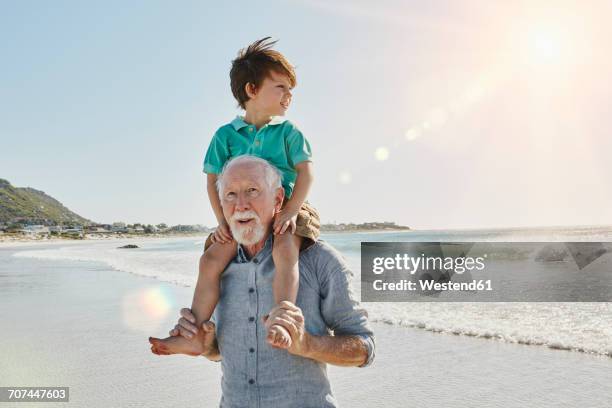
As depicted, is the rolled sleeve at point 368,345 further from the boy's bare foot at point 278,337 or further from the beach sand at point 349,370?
the beach sand at point 349,370

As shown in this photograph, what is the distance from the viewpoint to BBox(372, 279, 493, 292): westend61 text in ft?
38.0

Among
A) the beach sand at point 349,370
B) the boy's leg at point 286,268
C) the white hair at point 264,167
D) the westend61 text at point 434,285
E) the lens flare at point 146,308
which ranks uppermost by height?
the white hair at point 264,167

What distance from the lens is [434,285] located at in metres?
12.5

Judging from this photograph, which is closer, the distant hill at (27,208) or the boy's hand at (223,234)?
the boy's hand at (223,234)

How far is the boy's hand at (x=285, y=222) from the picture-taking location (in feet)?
6.56

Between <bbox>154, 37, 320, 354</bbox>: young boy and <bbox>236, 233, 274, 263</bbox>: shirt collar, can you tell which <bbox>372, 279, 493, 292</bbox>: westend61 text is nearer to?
<bbox>154, 37, 320, 354</bbox>: young boy

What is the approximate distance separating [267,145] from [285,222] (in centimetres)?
37

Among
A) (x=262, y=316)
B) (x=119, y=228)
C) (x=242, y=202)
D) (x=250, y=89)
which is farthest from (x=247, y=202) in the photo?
(x=119, y=228)

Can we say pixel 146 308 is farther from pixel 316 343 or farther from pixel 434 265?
pixel 434 265

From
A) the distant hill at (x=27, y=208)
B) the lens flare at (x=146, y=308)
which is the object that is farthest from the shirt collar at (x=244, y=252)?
the distant hill at (x=27, y=208)

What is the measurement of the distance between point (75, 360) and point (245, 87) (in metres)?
4.51

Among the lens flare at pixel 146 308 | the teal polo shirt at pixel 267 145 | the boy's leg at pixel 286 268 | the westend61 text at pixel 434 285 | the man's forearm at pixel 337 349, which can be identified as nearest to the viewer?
the man's forearm at pixel 337 349

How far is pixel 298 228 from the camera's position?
6.74 ft

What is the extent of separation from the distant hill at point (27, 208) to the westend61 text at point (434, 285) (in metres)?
107
